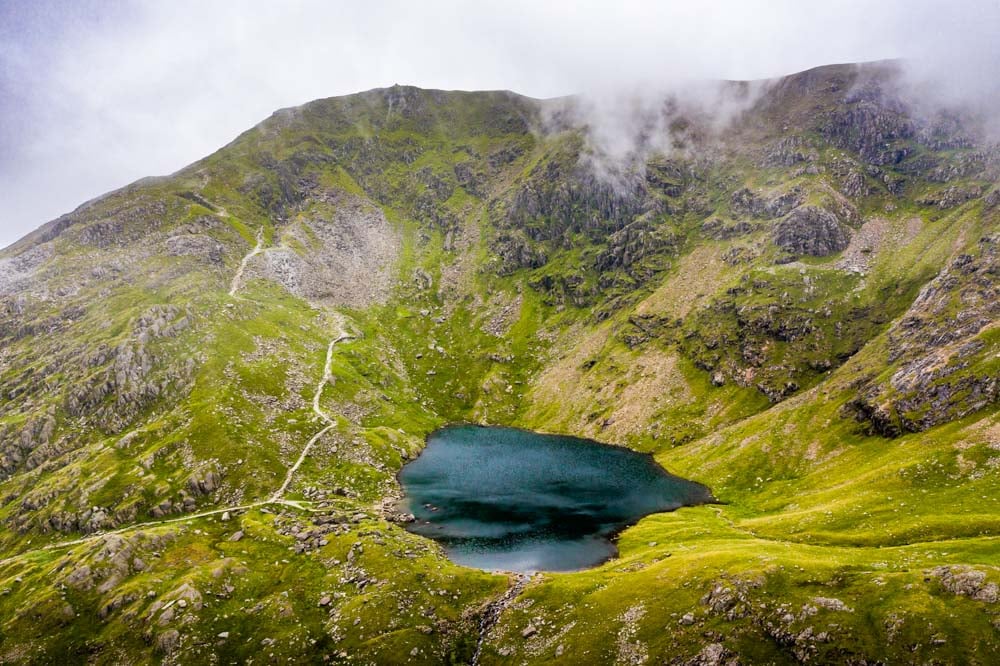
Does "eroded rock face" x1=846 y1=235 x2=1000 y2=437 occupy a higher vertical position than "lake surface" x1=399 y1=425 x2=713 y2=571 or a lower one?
higher

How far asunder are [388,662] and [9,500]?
380 feet

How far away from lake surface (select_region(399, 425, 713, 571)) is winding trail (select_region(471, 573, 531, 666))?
9.38m

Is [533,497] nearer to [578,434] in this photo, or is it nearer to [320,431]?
[578,434]

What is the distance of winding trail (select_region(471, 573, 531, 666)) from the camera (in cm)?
6406

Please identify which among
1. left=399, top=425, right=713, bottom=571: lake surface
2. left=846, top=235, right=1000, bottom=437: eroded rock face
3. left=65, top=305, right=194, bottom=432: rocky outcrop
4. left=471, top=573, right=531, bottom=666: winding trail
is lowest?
left=399, top=425, right=713, bottom=571: lake surface

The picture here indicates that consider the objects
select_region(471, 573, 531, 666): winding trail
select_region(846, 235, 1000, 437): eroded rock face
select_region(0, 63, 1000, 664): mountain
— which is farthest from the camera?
select_region(846, 235, 1000, 437): eroded rock face

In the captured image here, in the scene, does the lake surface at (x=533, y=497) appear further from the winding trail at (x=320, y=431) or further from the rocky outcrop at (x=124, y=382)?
the rocky outcrop at (x=124, y=382)

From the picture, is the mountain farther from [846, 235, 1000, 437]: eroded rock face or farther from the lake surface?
the lake surface

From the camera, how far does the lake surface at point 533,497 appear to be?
92312 mm

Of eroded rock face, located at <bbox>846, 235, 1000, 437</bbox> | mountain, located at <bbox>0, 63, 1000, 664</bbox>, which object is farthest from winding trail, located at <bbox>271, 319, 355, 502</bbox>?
eroded rock face, located at <bbox>846, 235, 1000, 437</bbox>

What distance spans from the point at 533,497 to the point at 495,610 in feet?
167

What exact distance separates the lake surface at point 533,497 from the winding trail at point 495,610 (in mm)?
9378

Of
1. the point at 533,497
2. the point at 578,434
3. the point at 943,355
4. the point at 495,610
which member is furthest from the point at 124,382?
the point at 943,355

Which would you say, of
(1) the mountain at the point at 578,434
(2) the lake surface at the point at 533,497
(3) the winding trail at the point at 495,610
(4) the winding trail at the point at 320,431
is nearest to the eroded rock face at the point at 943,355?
(1) the mountain at the point at 578,434
